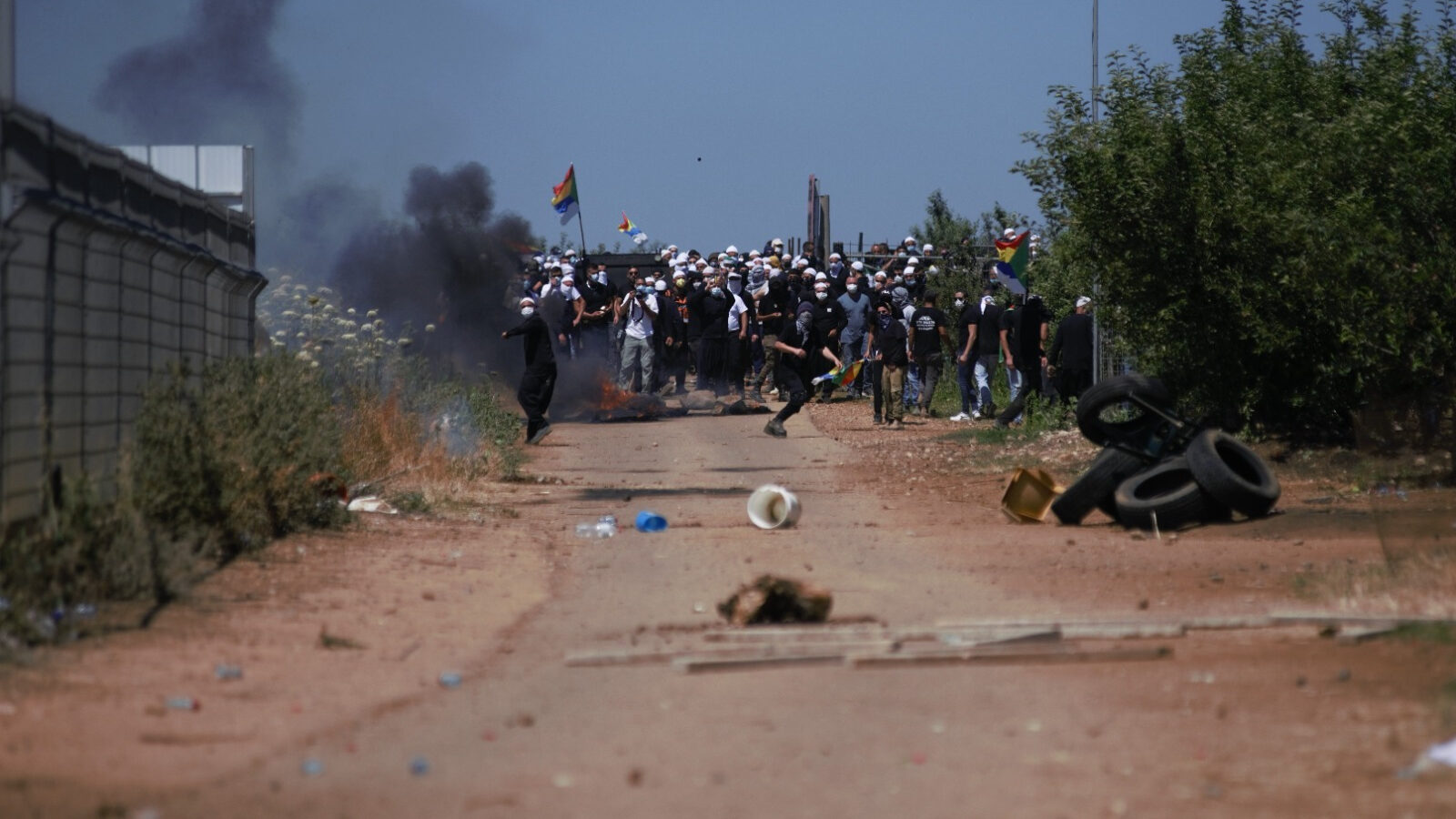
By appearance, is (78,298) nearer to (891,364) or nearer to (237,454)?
(237,454)

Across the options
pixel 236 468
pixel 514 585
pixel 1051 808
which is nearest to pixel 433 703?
pixel 1051 808

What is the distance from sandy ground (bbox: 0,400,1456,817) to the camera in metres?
4.91

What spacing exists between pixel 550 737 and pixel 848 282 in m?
24.4

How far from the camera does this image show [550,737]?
5.73 m

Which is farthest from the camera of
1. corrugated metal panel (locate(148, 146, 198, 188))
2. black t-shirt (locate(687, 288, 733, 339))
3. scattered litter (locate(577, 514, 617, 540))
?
black t-shirt (locate(687, 288, 733, 339))

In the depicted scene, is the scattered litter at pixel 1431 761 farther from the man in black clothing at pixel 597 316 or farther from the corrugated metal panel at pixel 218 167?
the man in black clothing at pixel 597 316

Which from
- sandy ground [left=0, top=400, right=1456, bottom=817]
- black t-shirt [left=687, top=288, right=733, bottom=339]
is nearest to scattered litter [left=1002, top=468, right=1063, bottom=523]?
sandy ground [left=0, top=400, right=1456, bottom=817]

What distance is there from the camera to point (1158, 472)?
12594mm

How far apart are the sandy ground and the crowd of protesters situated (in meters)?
11.4

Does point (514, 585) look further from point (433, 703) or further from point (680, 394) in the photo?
point (680, 394)

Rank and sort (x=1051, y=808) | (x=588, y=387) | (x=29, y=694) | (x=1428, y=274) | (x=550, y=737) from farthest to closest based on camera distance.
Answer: (x=588, y=387), (x=1428, y=274), (x=29, y=694), (x=550, y=737), (x=1051, y=808)

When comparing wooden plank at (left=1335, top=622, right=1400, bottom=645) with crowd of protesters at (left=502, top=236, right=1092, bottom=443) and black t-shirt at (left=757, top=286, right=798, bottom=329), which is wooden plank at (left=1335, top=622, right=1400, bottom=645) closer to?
crowd of protesters at (left=502, top=236, right=1092, bottom=443)

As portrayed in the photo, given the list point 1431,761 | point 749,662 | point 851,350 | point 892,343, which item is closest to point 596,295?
point 851,350

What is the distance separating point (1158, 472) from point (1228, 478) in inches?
23.8
